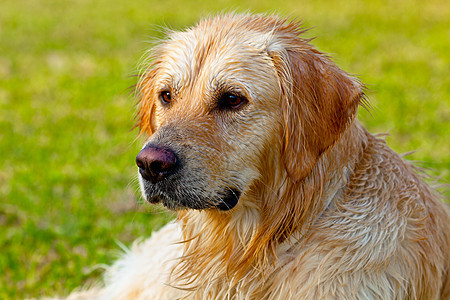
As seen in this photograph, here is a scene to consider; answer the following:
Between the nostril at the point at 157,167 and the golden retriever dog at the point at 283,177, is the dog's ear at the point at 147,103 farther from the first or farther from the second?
the nostril at the point at 157,167

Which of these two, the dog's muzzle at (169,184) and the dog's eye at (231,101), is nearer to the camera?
the dog's muzzle at (169,184)

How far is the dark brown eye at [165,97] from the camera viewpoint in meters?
3.16

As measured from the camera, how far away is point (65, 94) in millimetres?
8914

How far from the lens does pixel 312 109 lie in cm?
282

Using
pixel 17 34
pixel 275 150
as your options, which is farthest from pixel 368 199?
pixel 17 34

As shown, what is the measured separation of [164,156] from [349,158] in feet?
3.30

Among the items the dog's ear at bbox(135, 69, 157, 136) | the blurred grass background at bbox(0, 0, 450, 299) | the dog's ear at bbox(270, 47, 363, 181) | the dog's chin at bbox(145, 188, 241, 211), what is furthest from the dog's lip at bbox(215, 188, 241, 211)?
the blurred grass background at bbox(0, 0, 450, 299)

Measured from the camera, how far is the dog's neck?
2.91m

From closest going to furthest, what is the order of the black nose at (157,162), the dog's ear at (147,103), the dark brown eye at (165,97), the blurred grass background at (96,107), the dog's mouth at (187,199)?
the black nose at (157,162) → the dog's mouth at (187,199) → the dark brown eye at (165,97) → the dog's ear at (147,103) → the blurred grass background at (96,107)

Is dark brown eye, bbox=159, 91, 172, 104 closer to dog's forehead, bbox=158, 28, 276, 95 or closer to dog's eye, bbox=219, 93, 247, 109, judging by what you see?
dog's forehead, bbox=158, 28, 276, 95

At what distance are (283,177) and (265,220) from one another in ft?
0.85

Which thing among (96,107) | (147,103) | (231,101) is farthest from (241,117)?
(96,107)

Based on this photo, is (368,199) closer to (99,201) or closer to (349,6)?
(99,201)

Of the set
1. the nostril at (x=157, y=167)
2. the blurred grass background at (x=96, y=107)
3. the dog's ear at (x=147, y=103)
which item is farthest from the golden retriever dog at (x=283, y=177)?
the blurred grass background at (x=96, y=107)
